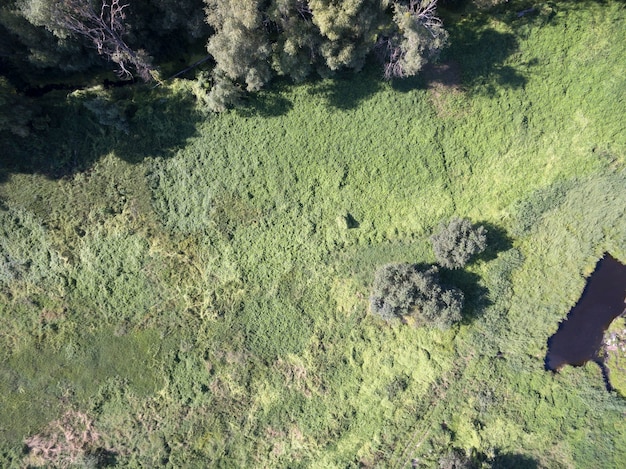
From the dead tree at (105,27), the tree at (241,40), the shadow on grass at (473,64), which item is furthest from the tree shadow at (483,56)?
the dead tree at (105,27)

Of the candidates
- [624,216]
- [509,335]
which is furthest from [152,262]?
[624,216]

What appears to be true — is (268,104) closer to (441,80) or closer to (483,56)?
(441,80)

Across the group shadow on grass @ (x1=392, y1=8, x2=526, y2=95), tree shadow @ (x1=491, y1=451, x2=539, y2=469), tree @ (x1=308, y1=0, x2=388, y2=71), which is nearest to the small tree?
shadow on grass @ (x1=392, y1=8, x2=526, y2=95)

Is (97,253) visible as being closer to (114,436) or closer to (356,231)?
(114,436)

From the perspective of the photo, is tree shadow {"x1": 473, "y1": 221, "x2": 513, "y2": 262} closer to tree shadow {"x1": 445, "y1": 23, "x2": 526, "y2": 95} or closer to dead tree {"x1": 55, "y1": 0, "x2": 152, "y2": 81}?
tree shadow {"x1": 445, "y1": 23, "x2": 526, "y2": 95}

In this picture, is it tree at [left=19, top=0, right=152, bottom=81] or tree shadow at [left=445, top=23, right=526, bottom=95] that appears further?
tree shadow at [left=445, top=23, right=526, bottom=95]
